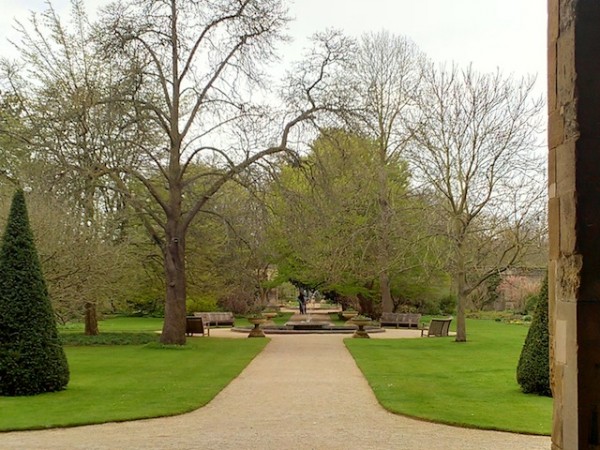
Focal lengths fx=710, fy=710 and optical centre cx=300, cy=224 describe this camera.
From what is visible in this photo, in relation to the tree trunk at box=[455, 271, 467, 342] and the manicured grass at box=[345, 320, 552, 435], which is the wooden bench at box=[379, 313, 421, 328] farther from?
the manicured grass at box=[345, 320, 552, 435]

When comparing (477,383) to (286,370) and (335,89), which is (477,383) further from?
(335,89)

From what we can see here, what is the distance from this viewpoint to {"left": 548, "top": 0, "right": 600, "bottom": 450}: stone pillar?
16.2ft

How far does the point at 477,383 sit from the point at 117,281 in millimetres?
14793

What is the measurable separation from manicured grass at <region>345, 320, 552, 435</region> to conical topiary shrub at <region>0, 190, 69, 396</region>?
576cm

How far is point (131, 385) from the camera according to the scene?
1361 centimetres

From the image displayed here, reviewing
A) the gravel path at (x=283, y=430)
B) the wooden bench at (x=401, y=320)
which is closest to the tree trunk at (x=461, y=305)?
the wooden bench at (x=401, y=320)

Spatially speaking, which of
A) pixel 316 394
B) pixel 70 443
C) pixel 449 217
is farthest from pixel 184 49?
pixel 70 443

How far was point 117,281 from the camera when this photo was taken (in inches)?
980

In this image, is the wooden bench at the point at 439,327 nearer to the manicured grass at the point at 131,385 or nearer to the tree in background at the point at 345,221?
the tree in background at the point at 345,221

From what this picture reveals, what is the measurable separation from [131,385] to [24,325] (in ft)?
7.95

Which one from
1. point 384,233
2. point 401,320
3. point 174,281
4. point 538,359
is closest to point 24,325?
point 538,359

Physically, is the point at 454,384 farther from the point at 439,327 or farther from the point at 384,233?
the point at 384,233

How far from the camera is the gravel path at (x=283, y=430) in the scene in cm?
844

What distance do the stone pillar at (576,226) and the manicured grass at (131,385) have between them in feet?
22.6
